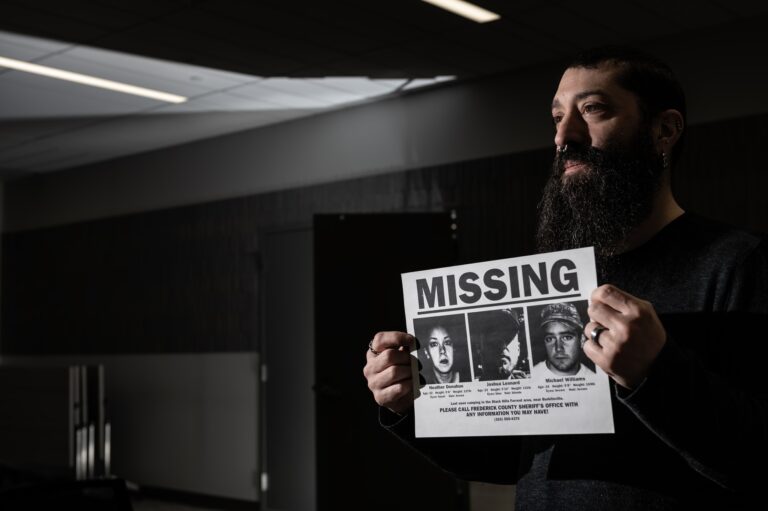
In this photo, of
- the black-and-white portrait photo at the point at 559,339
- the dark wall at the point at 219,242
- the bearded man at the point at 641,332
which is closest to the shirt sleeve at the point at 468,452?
the bearded man at the point at 641,332

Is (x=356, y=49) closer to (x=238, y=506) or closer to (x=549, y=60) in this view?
(x=549, y=60)

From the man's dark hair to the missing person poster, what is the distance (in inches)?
11.1

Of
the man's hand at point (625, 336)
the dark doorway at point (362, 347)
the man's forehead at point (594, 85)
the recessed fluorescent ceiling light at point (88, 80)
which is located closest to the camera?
the man's hand at point (625, 336)

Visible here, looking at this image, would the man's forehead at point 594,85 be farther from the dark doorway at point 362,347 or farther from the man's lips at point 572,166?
the dark doorway at point 362,347

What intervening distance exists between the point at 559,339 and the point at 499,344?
102 millimetres

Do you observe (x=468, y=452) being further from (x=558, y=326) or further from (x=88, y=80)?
(x=88, y=80)

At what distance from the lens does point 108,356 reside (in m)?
8.09

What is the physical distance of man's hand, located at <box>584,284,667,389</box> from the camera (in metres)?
1.00

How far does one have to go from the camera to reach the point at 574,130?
127 centimetres

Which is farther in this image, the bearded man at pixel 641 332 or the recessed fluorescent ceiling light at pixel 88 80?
the recessed fluorescent ceiling light at pixel 88 80

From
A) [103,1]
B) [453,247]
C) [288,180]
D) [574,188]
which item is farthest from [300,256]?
[574,188]

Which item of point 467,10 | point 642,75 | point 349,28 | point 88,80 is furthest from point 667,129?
point 88,80

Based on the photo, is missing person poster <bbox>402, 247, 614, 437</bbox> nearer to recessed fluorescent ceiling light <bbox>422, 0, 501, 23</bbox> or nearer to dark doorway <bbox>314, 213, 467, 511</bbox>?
recessed fluorescent ceiling light <bbox>422, 0, 501, 23</bbox>

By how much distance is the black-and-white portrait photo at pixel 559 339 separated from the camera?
3.77ft
